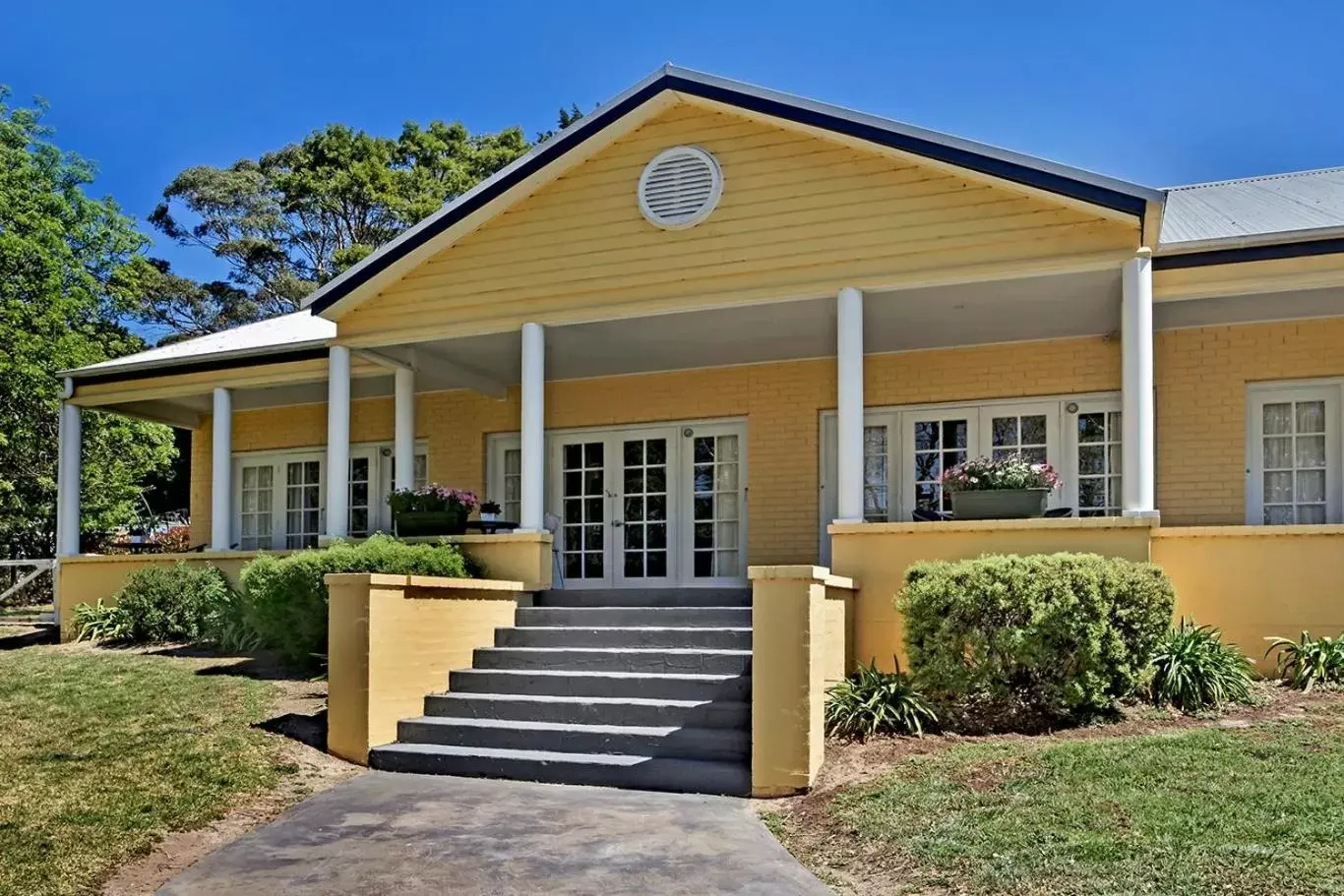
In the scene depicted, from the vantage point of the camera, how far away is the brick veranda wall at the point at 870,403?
10.9 metres

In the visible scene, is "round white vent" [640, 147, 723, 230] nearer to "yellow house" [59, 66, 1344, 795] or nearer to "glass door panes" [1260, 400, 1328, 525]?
"yellow house" [59, 66, 1344, 795]

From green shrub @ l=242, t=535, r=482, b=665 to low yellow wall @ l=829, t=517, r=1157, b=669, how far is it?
3.50m

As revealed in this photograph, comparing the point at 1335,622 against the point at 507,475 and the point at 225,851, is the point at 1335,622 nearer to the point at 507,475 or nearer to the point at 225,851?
the point at 225,851

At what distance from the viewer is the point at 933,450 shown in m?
12.0

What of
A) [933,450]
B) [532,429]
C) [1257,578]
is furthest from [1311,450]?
[532,429]

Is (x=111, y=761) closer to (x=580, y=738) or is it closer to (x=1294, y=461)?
(x=580, y=738)

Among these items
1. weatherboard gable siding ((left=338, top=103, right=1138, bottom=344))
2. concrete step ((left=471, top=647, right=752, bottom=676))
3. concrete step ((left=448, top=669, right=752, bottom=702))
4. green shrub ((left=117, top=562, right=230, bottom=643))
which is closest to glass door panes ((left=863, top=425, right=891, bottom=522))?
weatherboard gable siding ((left=338, top=103, right=1138, bottom=344))

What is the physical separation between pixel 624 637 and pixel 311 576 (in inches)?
114

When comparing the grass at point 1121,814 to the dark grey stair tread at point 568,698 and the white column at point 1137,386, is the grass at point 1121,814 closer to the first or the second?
the dark grey stair tread at point 568,698

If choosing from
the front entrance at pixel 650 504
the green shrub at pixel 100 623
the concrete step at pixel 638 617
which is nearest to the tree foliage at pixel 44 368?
the green shrub at pixel 100 623

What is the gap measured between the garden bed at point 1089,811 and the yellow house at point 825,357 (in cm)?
140

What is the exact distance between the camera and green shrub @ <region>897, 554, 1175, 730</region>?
7.54m

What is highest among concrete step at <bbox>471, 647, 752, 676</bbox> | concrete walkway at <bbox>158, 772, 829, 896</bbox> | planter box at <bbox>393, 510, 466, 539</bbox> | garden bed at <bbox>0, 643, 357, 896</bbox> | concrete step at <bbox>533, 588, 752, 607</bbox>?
planter box at <bbox>393, 510, 466, 539</bbox>

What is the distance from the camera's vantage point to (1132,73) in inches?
547
